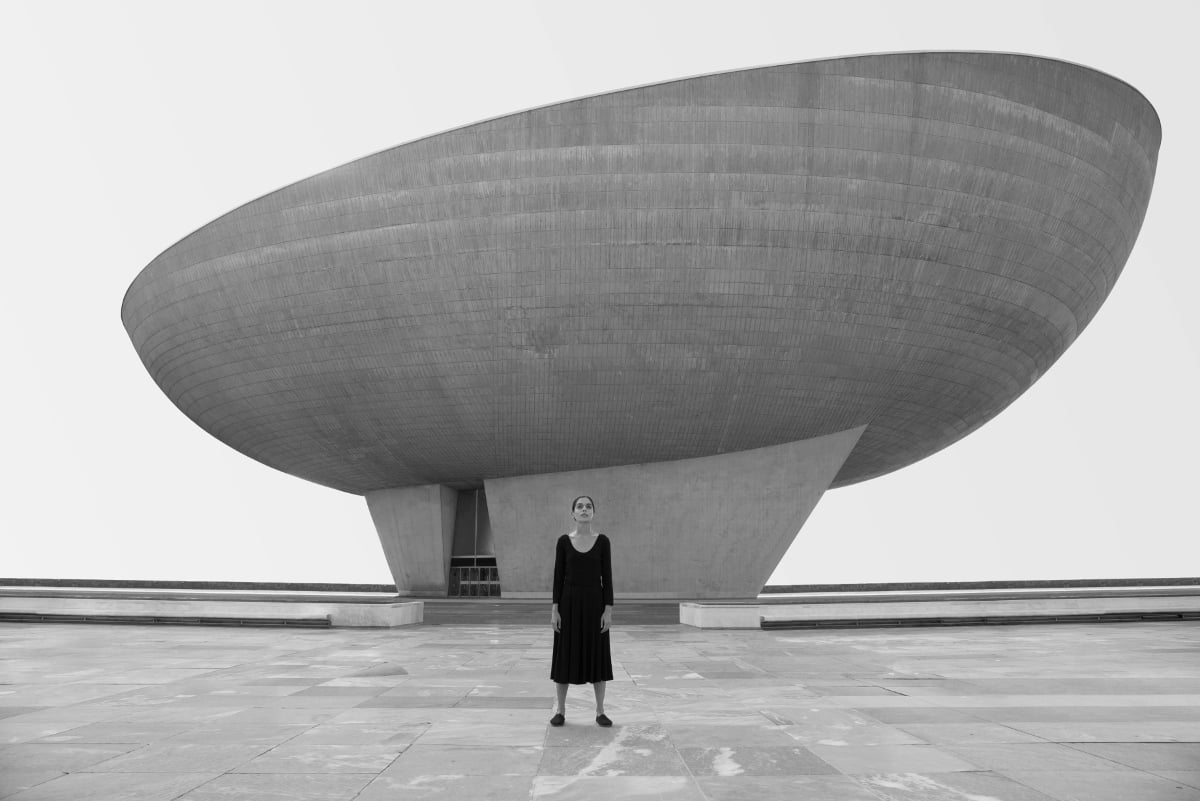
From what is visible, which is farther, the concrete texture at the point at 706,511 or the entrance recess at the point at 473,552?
the entrance recess at the point at 473,552

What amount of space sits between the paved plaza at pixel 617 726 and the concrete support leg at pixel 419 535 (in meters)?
16.4

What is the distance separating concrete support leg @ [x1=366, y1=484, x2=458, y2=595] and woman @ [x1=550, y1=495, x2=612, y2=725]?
21540 mm

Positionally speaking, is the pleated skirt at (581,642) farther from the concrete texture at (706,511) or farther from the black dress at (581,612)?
the concrete texture at (706,511)

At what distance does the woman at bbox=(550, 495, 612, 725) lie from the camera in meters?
5.81

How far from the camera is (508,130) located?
20328 millimetres

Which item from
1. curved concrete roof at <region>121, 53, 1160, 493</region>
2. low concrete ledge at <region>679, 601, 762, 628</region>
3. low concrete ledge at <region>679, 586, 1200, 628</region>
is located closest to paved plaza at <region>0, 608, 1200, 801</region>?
low concrete ledge at <region>679, 601, 762, 628</region>

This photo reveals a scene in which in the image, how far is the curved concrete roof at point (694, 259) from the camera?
19.8 m

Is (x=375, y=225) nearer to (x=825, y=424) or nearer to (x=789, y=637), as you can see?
(x=825, y=424)

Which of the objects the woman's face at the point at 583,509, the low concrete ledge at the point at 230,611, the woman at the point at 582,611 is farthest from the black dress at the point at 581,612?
the low concrete ledge at the point at 230,611

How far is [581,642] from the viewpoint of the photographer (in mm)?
5891

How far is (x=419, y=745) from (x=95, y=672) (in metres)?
5.17

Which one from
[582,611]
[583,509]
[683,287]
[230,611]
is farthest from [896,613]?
[230,611]

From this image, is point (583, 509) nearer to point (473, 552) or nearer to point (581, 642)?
point (581, 642)

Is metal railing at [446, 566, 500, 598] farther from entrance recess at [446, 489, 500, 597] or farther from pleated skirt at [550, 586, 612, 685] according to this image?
pleated skirt at [550, 586, 612, 685]
